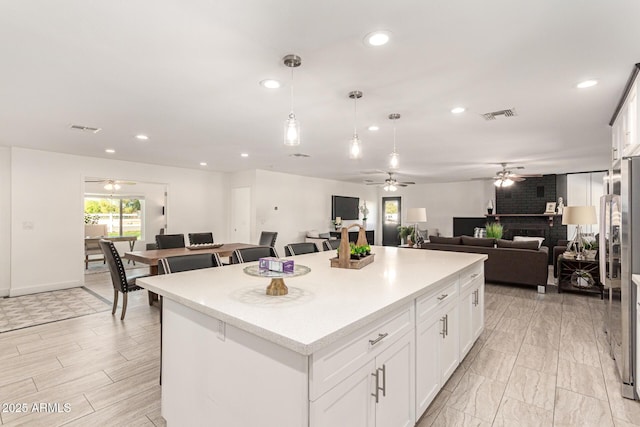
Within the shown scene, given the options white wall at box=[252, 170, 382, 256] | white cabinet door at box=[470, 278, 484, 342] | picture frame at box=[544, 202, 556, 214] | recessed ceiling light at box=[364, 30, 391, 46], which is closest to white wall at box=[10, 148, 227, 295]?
white wall at box=[252, 170, 382, 256]

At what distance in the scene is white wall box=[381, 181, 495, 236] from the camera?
384 inches

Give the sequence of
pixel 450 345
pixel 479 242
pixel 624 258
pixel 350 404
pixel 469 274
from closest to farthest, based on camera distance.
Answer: pixel 350 404 < pixel 624 258 < pixel 450 345 < pixel 469 274 < pixel 479 242

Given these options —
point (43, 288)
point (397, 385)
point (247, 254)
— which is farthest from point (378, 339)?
point (43, 288)

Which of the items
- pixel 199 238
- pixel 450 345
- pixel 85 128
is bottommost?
pixel 450 345

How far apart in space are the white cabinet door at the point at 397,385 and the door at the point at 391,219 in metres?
9.87

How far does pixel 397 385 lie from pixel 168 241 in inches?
183

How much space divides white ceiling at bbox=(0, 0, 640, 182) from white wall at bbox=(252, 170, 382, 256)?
3.37 metres

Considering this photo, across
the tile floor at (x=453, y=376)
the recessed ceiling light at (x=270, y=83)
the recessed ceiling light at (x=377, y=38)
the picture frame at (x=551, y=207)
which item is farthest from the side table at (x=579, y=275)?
the recessed ceiling light at (x=270, y=83)

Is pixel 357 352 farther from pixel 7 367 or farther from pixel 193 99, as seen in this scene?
pixel 7 367

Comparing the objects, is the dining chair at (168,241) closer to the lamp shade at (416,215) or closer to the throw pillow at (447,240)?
the lamp shade at (416,215)

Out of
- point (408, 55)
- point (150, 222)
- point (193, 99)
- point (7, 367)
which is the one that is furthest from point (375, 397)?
point (150, 222)

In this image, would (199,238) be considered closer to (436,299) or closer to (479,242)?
(436,299)

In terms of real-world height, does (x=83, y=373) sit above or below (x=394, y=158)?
below

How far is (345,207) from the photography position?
10.1 meters
